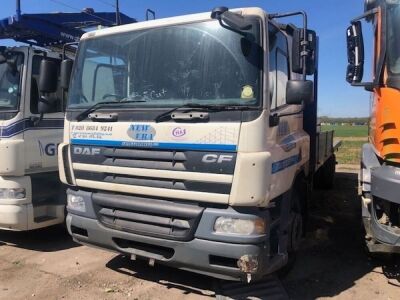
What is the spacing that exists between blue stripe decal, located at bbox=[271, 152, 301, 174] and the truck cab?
3.11 m

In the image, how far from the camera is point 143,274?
5.19 m

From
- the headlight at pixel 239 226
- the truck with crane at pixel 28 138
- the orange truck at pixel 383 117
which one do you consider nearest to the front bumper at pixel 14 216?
the truck with crane at pixel 28 138

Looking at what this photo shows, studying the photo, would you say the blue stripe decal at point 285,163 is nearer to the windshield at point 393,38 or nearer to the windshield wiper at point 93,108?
the windshield at point 393,38

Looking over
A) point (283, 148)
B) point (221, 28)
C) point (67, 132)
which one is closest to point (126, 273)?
point (67, 132)

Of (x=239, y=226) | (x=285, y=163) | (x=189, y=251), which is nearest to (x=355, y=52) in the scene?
(x=285, y=163)

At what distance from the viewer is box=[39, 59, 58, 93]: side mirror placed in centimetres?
534

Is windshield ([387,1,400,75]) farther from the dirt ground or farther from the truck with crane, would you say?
the truck with crane

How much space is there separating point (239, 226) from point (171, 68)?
1647 millimetres

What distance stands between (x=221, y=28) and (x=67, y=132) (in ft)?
6.75

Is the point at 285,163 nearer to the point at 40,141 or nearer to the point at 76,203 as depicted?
the point at 76,203

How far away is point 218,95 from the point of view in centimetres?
415

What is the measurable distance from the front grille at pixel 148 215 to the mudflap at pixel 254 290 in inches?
33.6

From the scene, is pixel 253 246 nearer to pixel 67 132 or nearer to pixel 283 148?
pixel 283 148

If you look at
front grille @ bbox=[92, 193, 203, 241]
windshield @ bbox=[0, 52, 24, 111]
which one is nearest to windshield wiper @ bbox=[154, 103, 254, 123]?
front grille @ bbox=[92, 193, 203, 241]
